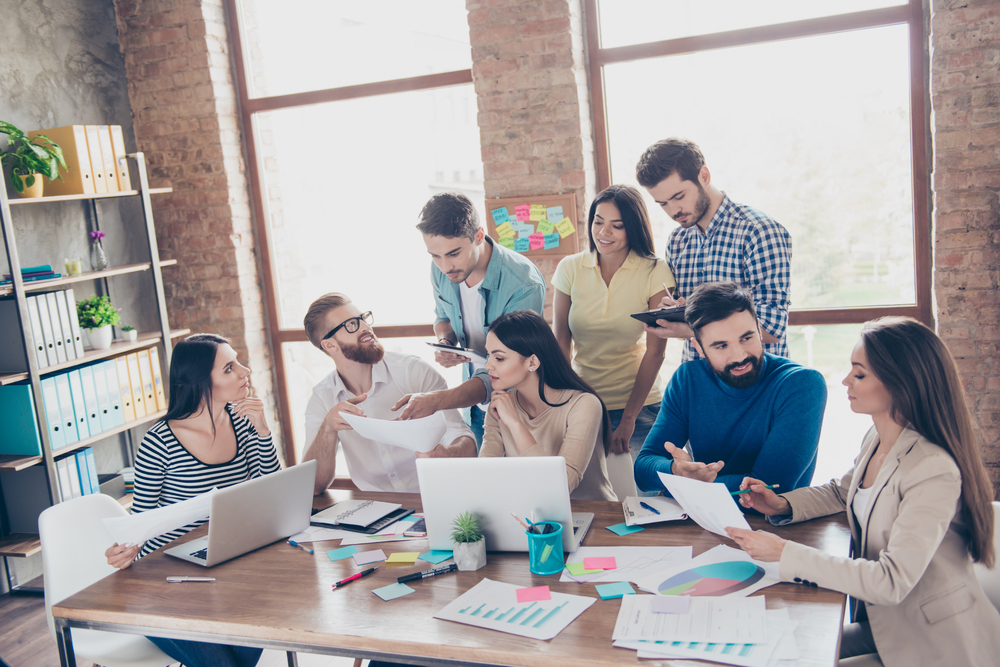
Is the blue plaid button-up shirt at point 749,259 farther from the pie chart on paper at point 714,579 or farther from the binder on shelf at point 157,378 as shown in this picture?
the binder on shelf at point 157,378

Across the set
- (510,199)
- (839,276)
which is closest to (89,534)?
(510,199)

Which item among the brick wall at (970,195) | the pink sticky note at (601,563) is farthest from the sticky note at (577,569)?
the brick wall at (970,195)

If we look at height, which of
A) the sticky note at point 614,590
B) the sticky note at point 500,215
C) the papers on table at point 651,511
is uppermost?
the sticky note at point 500,215

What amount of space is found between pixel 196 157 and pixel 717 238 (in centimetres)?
319

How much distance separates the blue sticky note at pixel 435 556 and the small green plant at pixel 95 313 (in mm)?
2827

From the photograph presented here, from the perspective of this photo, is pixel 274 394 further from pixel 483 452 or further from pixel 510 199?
pixel 483 452

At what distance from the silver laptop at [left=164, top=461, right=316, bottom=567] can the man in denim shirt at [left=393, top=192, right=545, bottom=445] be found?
17.8 inches

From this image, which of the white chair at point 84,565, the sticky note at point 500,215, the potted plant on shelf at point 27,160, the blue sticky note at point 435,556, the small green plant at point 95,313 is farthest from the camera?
the small green plant at point 95,313

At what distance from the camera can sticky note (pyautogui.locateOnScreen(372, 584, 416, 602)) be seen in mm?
1691

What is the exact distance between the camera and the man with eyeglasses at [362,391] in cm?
255

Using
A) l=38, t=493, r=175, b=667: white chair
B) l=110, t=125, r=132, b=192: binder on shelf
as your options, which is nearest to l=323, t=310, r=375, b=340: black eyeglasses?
l=38, t=493, r=175, b=667: white chair

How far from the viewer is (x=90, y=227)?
13.9ft

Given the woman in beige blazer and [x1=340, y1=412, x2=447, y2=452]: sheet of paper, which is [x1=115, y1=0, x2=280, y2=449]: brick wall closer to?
[x1=340, y1=412, x2=447, y2=452]: sheet of paper

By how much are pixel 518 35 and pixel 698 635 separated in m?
3.02
